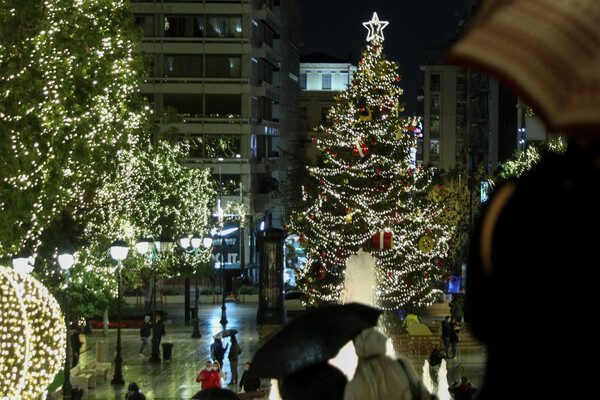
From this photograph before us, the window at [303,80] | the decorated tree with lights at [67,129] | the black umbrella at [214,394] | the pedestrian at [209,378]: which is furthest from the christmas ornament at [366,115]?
the window at [303,80]

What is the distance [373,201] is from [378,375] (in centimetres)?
3173

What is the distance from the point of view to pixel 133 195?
46094mm

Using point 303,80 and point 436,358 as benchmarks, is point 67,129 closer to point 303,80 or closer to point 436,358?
point 436,358

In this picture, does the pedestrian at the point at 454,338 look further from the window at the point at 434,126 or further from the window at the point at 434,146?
the window at the point at 434,126

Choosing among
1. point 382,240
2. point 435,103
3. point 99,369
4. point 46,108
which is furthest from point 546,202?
point 435,103

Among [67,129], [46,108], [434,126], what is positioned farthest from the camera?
[434,126]

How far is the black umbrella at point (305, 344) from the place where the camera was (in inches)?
159

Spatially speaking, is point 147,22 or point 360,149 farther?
point 147,22

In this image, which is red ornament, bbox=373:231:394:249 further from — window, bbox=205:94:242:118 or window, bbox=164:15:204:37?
window, bbox=164:15:204:37

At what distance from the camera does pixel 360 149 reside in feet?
116

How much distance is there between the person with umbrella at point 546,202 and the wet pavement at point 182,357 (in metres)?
18.7

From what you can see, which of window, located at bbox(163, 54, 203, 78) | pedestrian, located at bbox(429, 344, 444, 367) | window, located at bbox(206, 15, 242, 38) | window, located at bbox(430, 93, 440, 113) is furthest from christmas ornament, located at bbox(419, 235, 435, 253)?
window, located at bbox(430, 93, 440, 113)

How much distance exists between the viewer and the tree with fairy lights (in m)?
35.5

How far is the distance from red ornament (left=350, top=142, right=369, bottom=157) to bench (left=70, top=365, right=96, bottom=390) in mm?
10930
